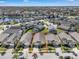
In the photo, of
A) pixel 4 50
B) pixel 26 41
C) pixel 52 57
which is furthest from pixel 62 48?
pixel 4 50

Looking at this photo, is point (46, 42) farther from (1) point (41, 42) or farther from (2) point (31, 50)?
(2) point (31, 50)

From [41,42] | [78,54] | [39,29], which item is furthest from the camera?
[39,29]

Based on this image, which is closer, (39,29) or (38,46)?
(38,46)

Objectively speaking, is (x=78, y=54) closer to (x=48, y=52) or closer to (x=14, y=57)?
(x=48, y=52)

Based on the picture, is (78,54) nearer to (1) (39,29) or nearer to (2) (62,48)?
(2) (62,48)

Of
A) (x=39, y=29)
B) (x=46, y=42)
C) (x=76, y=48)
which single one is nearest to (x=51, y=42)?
(x=46, y=42)

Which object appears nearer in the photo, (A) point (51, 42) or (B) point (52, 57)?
(B) point (52, 57)

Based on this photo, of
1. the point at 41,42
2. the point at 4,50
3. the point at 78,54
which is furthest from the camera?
the point at 41,42

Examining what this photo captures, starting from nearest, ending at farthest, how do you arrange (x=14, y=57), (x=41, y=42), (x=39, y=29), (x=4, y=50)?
(x=14, y=57) → (x=4, y=50) → (x=41, y=42) → (x=39, y=29)

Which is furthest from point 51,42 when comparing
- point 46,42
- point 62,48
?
point 62,48
